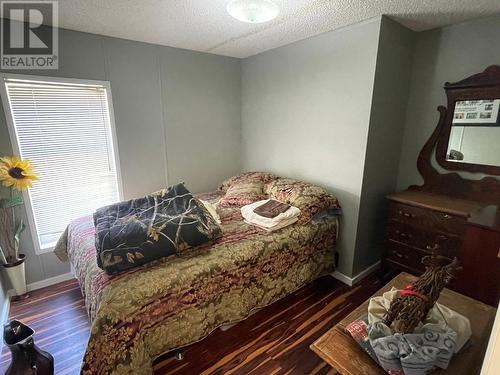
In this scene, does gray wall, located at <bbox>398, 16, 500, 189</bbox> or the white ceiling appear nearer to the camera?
the white ceiling

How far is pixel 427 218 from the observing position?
84.6 inches

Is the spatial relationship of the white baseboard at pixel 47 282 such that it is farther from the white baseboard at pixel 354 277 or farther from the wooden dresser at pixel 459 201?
the wooden dresser at pixel 459 201

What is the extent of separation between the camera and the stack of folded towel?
218 cm

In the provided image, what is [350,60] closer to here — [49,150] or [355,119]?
[355,119]

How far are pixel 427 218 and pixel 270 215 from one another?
1.34 metres

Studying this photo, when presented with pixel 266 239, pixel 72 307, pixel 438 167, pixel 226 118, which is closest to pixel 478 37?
pixel 438 167

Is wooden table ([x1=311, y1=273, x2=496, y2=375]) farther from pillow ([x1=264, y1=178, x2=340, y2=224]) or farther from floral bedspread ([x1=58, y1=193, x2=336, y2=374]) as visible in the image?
pillow ([x1=264, y1=178, x2=340, y2=224])

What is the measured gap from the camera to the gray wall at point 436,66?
2.06 meters

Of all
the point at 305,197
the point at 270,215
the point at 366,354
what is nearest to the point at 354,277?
the point at 305,197

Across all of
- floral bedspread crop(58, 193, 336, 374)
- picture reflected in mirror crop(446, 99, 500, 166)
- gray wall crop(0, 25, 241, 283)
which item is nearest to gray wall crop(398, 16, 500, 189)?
picture reflected in mirror crop(446, 99, 500, 166)

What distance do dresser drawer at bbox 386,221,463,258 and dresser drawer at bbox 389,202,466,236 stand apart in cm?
4

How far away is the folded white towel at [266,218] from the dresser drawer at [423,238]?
95 centimetres

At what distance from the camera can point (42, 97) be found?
2305mm

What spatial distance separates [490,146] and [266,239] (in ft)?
6.69
